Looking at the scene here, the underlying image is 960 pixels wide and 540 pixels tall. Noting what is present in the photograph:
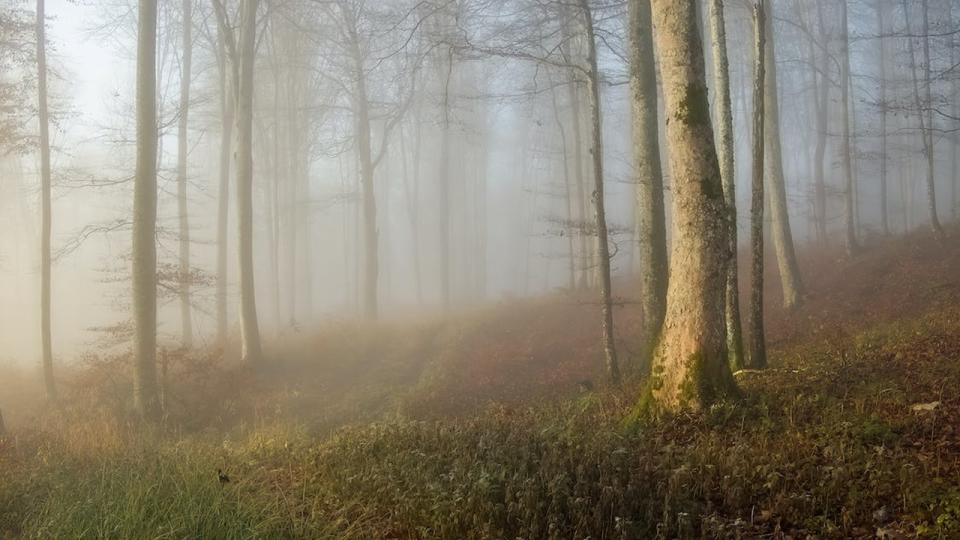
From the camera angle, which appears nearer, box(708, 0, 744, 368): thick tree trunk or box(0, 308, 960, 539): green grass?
box(0, 308, 960, 539): green grass

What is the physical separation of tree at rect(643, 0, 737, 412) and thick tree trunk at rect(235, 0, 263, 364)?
1199 cm

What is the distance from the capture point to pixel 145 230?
13.0m

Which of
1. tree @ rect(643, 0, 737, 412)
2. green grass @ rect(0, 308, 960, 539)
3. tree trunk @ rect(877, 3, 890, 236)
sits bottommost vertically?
green grass @ rect(0, 308, 960, 539)

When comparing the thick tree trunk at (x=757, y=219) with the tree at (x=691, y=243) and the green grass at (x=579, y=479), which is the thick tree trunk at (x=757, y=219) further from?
the tree at (x=691, y=243)

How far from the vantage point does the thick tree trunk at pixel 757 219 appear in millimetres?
9141

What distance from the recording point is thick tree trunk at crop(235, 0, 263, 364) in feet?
54.6

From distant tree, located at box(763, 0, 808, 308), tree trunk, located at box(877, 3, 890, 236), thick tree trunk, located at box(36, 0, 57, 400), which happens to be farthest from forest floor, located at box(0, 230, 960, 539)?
tree trunk, located at box(877, 3, 890, 236)

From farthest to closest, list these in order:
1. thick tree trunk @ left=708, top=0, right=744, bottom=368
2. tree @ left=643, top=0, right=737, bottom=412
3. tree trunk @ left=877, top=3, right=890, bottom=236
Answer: tree trunk @ left=877, top=3, right=890, bottom=236, thick tree trunk @ left=708, top=0, right=744, bottom=368, tree @ left=643, top=0, right=737, bottom=412

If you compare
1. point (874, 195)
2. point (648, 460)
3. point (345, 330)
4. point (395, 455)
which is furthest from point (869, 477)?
point (874, 195)

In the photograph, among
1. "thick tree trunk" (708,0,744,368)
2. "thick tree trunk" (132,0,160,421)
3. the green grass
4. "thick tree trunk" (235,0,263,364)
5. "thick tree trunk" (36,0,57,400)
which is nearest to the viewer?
the green grass

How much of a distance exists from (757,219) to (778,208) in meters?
7.82

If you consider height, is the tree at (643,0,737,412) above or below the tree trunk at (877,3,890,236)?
below

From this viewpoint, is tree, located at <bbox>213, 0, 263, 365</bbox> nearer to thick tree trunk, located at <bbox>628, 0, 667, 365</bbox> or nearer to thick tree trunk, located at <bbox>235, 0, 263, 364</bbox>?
thick tree trunk, located at <bbox>235, 0, 263, 364</bbox>

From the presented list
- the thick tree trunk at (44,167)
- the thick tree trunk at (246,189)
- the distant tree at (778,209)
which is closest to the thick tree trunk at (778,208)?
the distant tree at (778,209)
